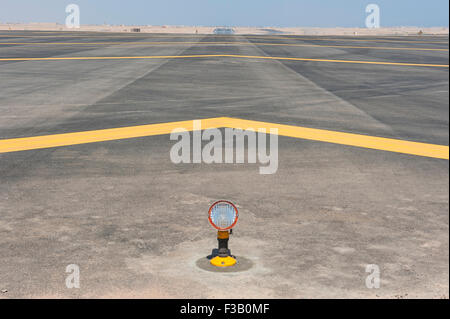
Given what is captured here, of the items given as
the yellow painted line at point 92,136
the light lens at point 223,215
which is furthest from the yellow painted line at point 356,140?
the light lens at point 223,215

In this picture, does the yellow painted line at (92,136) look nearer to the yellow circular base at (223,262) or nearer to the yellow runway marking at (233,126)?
the yellow runway marking at (233,126)

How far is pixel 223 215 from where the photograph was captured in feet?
17.6

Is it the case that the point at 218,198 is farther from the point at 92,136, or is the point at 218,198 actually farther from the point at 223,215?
the point at 92,136

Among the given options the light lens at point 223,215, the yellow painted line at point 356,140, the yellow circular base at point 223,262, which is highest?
the yellow painted line at point 356,140

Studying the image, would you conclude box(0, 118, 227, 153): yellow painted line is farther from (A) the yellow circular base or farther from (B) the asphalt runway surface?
(A) the yellow circular base

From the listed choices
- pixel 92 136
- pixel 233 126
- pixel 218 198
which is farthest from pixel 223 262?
pixel 233 126

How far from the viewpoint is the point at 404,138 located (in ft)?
39.4

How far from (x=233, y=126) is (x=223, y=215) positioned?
7.96 m

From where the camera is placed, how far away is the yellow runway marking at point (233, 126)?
36.3 ft

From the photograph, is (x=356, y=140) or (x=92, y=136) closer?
(x=356, y=140)

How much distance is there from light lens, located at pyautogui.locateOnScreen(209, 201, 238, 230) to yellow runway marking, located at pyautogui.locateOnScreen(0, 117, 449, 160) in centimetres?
617

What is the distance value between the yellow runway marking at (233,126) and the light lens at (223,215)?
617 cm
